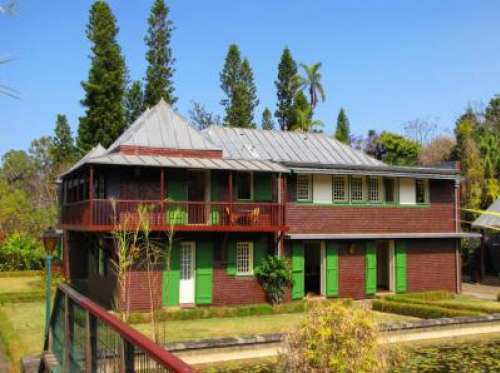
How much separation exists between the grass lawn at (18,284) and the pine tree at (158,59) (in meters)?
15.6

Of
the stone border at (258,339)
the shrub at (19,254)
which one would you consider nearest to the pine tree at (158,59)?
the shrub at (19,254)

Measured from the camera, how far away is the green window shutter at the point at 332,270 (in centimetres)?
2225

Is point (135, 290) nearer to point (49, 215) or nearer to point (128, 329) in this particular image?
point (128, 329)

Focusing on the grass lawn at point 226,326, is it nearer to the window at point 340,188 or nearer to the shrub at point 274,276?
the shrub at point 274,276

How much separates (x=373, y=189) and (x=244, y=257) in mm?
5996

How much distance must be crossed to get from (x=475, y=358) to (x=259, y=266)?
29.4 ft

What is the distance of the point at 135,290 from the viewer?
19.0m

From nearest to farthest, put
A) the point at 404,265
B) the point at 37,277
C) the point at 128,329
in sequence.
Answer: the point at 128,329
the point at 404,265
the point at 37,277

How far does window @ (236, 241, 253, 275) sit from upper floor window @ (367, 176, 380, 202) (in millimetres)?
5446

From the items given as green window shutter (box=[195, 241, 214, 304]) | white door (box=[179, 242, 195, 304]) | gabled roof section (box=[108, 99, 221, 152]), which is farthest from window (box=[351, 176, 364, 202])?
white door (box=[179, 242, 195, 304])

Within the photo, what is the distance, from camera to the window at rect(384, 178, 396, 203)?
23.8 m

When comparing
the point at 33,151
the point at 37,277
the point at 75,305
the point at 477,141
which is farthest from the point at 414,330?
the point at 33,151

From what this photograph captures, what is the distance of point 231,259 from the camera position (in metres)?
20.7

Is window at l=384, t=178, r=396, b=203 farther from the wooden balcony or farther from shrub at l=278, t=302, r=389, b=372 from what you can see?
shrub at l=278, t=302, r=389, b=372
